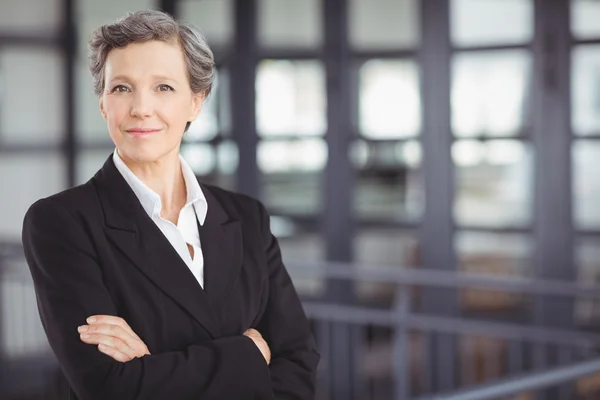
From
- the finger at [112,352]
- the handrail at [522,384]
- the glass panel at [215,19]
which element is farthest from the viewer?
the glass panel at [215,19]

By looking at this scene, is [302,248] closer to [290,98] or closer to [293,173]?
[293,173]

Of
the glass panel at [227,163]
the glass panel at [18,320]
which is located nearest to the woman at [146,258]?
the glass panel at [227,163]

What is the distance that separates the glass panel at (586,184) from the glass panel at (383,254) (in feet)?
2.99

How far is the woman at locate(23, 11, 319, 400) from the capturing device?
1.34 metres

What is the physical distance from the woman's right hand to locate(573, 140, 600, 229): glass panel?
3.84 metres

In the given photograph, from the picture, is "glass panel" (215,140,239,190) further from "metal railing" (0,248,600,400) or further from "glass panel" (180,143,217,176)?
"metal railing" (0,248,600,400)

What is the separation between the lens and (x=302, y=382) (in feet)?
5.11

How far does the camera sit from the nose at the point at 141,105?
53.6 inches

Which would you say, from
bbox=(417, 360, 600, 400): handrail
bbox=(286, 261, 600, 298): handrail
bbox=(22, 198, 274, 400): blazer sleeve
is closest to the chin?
bbox=(22, 198, 274, 400): blazer sleeve

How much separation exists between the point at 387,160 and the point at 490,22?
0.93m

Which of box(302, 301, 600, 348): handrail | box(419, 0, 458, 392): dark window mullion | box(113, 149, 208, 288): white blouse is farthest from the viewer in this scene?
box(419, 0, 458, 392): dark window mullion

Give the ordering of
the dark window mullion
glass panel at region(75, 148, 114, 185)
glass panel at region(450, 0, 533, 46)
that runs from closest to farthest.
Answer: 1. glass panel at region(450, 0, 533, 46)
2. the dark window mullion
3. glass panel at region(75, 148, 114, 185)

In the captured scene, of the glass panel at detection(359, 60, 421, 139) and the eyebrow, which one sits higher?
the glass panel at detection(359, 60, 421, 139)

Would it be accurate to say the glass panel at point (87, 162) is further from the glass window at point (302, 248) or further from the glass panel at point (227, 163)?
the glass window at point (302, 248)
